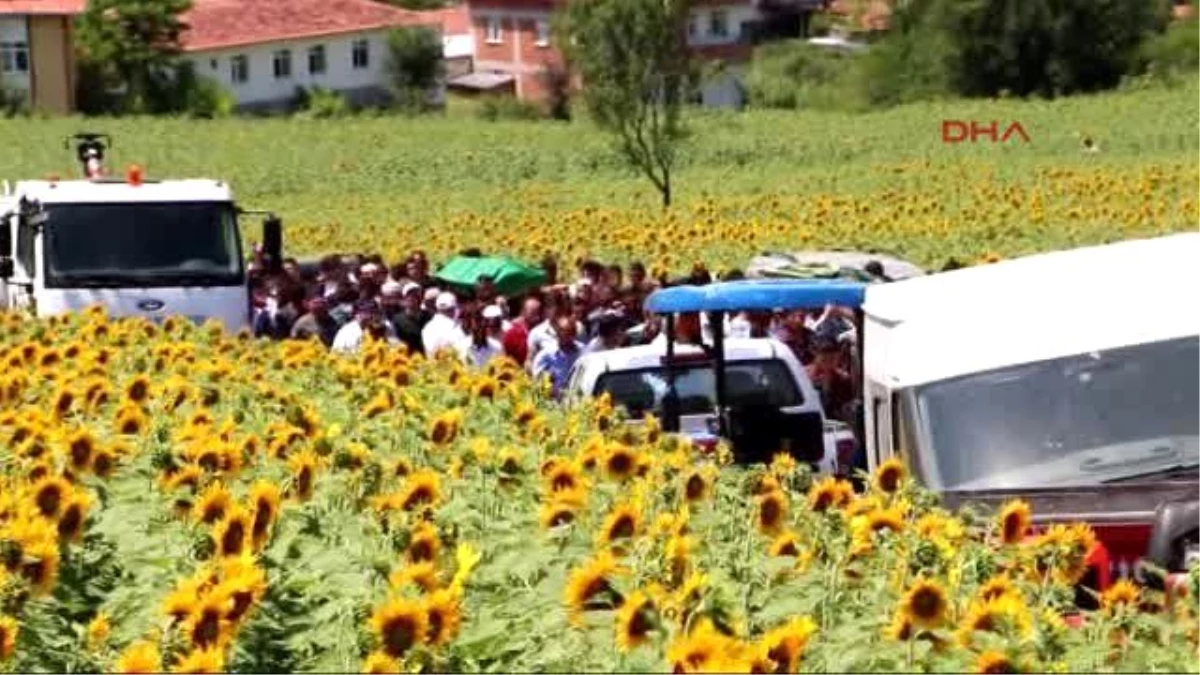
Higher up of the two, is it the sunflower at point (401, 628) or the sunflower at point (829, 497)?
the sunflower at point (401, 628)

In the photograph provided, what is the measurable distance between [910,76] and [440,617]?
76.4 meters

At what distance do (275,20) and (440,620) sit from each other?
101 metres

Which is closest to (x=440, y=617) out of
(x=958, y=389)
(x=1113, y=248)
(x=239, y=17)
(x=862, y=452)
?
(x=958, y=389)

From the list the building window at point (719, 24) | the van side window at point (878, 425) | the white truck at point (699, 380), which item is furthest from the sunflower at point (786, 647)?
the building window at point (719, 24)

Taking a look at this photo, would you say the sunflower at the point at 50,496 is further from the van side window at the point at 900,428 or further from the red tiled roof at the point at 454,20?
the red tiled roof at the point at 454,20

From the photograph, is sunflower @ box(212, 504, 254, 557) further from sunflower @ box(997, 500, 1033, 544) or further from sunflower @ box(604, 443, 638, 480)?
sunflower @ box(997, 500, 1033, 544)

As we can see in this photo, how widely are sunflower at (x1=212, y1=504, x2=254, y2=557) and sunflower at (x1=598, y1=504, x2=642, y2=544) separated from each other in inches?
34.5

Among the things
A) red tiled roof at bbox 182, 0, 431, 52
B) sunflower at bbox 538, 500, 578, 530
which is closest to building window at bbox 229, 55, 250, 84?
red tiled roof at bbox 182, 0, 431, 52

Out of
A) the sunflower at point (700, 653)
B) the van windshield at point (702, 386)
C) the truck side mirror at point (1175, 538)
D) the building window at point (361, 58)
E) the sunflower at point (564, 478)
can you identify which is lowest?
the building window at point (361, 58)

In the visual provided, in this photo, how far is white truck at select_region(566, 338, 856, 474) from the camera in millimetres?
14867

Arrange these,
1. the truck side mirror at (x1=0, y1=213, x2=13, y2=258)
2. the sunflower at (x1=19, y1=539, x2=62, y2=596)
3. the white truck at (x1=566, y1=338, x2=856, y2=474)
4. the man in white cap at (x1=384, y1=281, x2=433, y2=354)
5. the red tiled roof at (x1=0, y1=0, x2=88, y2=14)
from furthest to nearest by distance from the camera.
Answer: the red tiled roof at (x1=0, y1=0, x2=88, y2=14), the truck side mirror at (x1=0, y1=213, x2=13, y2=258), the man in white cap at (x1=384, y1=281, x2=433, y2=354), the white truck at (x1=566, y1=338, x2=856, y2=474), the sunflower at (x1=19, y1=539, x2=62, y2=596)

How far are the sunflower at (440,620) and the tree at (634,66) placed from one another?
35.1 m

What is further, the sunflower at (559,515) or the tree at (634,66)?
the tree at (634,66)

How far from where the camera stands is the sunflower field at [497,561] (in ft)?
19.2
